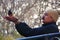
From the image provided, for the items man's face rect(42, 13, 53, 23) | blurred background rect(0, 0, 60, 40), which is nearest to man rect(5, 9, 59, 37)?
man's face rect(42, 13, 53, 23)

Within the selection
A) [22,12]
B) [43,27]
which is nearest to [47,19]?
[43,27]

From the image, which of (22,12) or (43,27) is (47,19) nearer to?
(43,27)

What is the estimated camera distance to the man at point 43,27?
2.44 metres

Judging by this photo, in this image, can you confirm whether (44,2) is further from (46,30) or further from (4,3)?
(46,30)

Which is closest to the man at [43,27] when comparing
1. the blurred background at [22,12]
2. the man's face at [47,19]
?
the man's face at [47,19]

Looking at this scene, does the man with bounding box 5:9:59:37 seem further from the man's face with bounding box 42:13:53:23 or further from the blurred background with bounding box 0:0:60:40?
the blurred background with bounding box 0:0:60:40

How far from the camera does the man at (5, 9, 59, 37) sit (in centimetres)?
244

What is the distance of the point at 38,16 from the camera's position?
17.3 ft

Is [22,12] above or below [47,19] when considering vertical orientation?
below

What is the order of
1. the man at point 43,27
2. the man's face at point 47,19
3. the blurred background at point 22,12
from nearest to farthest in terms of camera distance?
1. the man at point 43,27
2. the man's face at point 47,19
3. the blurred background at point 22,12

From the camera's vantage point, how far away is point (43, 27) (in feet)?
8.04

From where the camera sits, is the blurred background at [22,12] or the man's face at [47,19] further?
the blurred background at [22,12]

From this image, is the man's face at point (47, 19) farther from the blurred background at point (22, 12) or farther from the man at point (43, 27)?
the blurred background at point (22, 12)

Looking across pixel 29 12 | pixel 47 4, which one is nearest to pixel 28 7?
pixel 29 12
